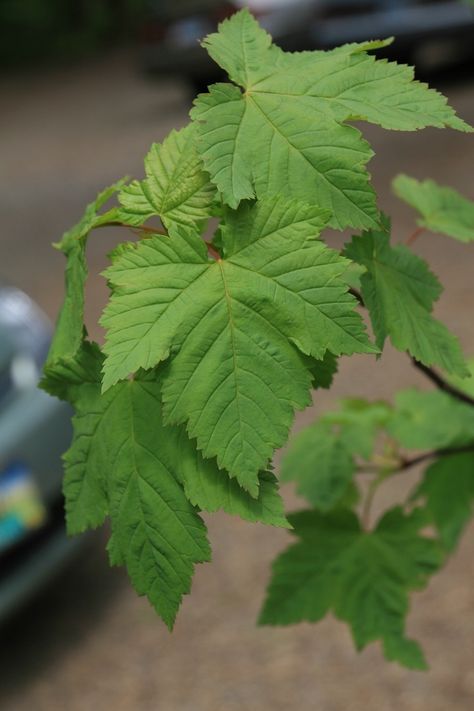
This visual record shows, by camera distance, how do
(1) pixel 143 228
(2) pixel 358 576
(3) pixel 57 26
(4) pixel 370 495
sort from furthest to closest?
(3) pixel 57 26 → (4) pixel 370 495 → (2) pixel 358 576 → (1) pixel 143 228

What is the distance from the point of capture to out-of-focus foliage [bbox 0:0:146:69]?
774 inches

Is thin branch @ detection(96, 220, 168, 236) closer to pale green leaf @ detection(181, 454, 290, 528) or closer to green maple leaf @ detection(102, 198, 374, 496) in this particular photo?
green maple leaf @ detection(102, 198, 374, 496)

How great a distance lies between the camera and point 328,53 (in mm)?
1133

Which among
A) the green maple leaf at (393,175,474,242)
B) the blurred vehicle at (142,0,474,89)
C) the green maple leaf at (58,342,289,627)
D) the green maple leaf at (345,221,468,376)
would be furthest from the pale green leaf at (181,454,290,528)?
the blurred vehicle at (142,0,474,89)

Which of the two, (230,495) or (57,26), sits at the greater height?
(57,26)

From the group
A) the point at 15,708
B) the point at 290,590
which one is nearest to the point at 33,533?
the point at 15,708

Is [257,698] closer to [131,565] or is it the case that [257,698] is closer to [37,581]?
[37,581]

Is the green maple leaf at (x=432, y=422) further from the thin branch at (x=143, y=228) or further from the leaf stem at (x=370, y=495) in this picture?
the thin branch at (x=143, y=228)

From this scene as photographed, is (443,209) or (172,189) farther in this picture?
(443,209)

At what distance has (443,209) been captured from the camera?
1.52 metres

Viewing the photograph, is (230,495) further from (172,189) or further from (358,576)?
(358,576)

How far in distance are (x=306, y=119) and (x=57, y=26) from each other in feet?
66.0

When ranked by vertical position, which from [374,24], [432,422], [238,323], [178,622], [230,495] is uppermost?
[374,24]

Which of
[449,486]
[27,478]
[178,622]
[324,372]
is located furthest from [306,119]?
[178,622]
